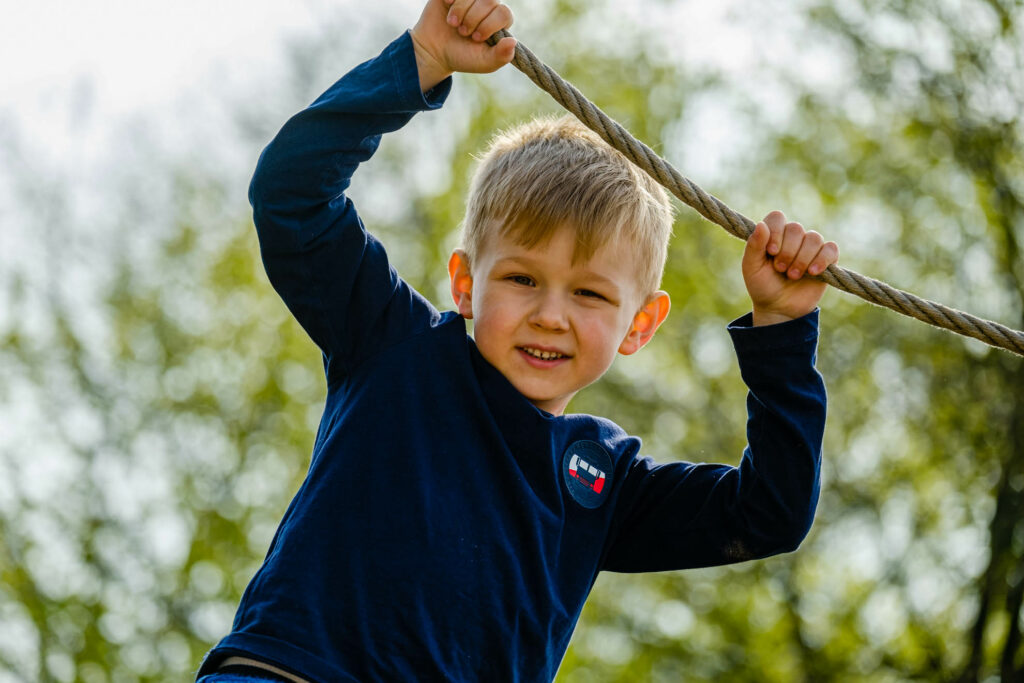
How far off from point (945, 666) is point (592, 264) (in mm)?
7530

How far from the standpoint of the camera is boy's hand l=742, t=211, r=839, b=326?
235cm

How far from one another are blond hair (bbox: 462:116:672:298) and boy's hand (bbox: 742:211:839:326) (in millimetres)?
230

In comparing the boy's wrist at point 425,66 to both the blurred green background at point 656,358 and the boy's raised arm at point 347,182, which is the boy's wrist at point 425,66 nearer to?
the boy's raised arm at point 347,182

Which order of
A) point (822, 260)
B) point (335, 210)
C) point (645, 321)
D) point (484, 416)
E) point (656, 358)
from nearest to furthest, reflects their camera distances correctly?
point (335, 210), point (484, 416), point (822, 260), point (645, 321), point (656, 358)

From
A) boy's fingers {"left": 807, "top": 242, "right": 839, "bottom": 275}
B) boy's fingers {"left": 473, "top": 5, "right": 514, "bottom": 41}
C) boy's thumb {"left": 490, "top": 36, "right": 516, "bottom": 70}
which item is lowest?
boy's fingers {"left": 807, "top": 242, "right": 839, "bottom": 275}

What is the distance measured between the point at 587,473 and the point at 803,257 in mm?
585

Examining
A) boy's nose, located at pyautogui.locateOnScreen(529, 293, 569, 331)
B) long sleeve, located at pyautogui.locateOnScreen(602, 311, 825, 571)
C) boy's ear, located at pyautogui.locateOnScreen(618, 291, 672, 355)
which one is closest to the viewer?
boy's nose, located at pyautogui.locateOnScreen(529, 293, 569, 331)

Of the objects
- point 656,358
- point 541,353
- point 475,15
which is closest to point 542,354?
point 541,353

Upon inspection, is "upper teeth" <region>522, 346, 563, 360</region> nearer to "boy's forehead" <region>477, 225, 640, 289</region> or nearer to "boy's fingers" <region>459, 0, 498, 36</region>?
"boy's forehead" <region>477, 225, 640, 289</region>

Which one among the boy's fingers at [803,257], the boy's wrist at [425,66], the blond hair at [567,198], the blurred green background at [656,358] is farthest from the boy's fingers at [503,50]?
the blurred green background at [656,358]

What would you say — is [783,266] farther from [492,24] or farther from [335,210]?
[335,210]

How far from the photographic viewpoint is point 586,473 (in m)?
2.39

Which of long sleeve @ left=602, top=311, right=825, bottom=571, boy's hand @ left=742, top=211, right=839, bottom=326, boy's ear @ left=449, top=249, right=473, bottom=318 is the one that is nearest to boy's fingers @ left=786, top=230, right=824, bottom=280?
boy's hand @ left=742, top=211, right=839, bottom=326

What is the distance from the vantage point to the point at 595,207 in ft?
7.77
